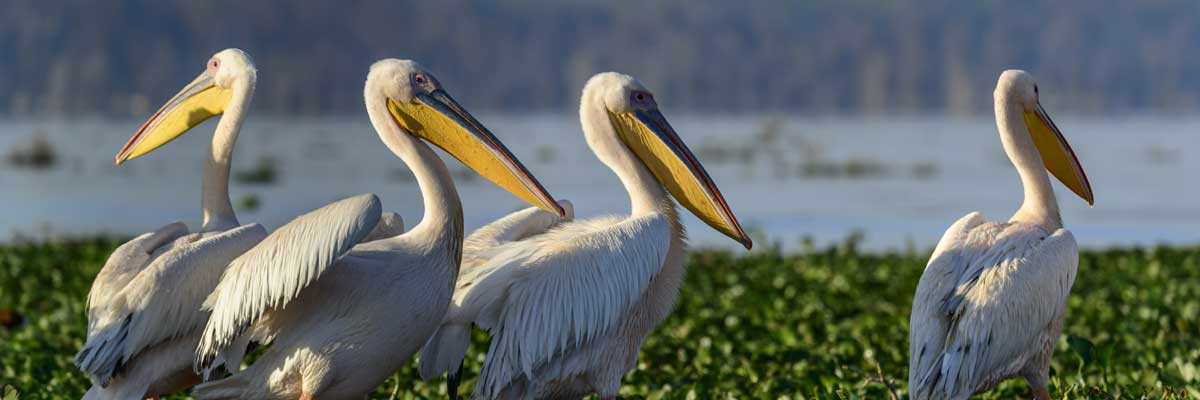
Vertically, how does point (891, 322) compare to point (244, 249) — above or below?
below

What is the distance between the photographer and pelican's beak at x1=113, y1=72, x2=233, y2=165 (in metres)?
5.62

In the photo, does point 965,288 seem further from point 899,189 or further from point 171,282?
point 899,189

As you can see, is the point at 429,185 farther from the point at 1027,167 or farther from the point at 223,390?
the point at 1027,167

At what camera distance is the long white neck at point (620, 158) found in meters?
5.42

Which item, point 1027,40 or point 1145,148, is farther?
point 1027,40

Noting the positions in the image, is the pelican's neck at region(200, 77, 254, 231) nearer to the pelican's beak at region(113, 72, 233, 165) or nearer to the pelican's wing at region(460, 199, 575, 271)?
the pelican's beak at region(113, 72, 233, 165)

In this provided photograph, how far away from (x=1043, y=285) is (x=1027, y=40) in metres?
179

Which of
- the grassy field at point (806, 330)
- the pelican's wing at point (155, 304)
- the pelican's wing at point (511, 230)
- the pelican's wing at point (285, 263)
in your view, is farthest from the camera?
the grassy field at point (806, 330)

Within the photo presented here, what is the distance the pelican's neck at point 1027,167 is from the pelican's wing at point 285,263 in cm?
242

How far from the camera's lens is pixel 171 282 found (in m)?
4.73

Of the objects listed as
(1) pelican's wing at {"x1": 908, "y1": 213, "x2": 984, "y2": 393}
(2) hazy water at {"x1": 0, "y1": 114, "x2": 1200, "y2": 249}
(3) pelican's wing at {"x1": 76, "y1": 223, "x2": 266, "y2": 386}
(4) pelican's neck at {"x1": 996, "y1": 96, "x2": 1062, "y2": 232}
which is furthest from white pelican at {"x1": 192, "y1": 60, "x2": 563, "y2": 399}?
(2) hazy water at {"x1": 0, "y1": 114, "x2": 1200, "y2": 249}

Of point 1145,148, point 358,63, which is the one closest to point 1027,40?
point 358,63

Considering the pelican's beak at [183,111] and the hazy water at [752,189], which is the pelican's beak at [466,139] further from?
the hazy water at [752,189]

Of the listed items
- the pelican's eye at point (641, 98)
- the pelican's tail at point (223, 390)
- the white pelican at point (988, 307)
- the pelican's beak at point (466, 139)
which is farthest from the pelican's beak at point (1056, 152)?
the pelican's tail at point (223, 390)
